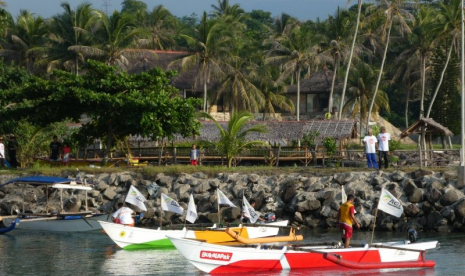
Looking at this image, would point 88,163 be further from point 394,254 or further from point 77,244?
point 394,254

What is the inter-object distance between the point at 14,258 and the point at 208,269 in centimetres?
743

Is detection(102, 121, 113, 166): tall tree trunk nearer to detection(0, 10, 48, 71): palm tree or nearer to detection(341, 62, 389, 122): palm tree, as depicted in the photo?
detection(0, 10, 48, 71): palm tree

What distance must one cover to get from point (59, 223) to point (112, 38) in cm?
2432

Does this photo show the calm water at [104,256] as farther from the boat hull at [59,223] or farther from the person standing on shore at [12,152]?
Answer: the person standing on shore at [12,152]

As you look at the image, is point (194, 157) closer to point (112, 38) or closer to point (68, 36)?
point (112, 38)

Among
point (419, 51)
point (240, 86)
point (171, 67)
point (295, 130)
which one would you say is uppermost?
point (419, 51)

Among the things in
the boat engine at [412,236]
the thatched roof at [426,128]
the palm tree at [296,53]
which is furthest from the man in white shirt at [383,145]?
the palm tree at [296,53]

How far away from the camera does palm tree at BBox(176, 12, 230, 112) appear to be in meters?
57.3

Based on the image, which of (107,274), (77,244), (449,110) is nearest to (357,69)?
(449,110)

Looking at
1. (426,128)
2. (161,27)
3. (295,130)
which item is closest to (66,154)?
(295,130)

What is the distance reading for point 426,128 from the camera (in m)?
37.3

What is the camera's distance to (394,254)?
2416 centimetres

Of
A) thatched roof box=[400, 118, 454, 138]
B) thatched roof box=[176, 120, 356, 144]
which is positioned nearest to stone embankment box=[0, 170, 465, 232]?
thatched roof box=[400, 118, 454, 138]

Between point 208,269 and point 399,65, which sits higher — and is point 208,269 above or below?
below
